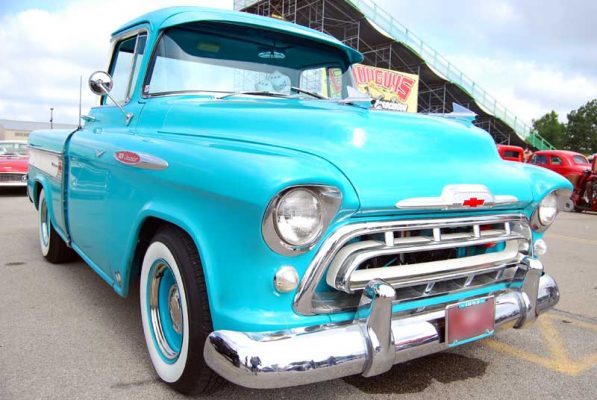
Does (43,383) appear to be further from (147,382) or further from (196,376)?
(196,376)

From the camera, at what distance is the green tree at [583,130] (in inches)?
2837

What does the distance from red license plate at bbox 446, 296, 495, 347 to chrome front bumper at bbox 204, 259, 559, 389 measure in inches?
1.6

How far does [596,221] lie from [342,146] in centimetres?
1067

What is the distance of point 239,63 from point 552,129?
78.4 metres

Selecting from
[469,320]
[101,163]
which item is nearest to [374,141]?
[469,320]

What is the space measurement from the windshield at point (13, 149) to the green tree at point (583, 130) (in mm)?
76302

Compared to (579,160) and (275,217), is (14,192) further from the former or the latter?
(579,160)

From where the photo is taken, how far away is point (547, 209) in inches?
101

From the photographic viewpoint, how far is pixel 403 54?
92.4ft

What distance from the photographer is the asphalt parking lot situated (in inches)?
88.3

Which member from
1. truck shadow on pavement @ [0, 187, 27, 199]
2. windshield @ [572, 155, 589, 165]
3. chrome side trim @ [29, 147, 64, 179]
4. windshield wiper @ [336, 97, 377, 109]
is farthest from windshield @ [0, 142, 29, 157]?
windshield @ [572, 155, 589, 165]

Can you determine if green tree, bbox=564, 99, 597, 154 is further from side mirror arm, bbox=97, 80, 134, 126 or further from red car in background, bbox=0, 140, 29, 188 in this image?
side mirror arm, bbox=97, 80, 134, 126

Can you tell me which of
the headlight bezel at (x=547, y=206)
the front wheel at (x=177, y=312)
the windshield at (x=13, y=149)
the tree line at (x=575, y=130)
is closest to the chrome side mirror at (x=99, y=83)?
the front wheel at (x=177, y=312)

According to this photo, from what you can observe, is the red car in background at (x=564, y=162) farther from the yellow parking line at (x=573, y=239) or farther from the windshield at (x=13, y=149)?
the windshield at (x=13, y=149)
